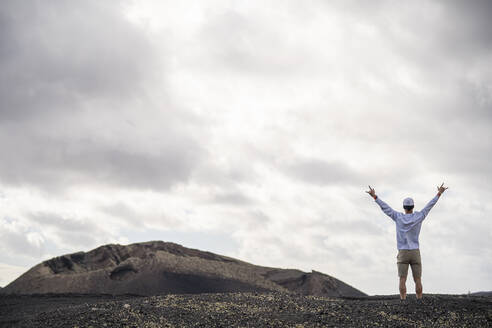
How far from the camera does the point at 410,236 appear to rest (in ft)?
35.8

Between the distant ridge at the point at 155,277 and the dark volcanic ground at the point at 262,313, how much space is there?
34.6 ft

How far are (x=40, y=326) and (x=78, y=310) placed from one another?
1.45 metres

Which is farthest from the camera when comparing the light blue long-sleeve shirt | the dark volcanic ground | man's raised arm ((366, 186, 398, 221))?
man's raised arm ((366, 186, 398, 221))

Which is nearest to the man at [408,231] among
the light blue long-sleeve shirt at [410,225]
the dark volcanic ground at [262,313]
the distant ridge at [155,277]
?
the light blue long-sleeve shirt at [410,225]

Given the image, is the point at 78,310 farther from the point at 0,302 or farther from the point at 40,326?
the point at 0,302

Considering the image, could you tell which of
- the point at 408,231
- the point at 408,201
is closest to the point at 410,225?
the point at 408,231

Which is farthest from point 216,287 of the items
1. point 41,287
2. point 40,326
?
point 40,326

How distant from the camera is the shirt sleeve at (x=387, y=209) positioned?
36.2 feet

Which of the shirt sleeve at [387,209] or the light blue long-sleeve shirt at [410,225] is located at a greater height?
the shirt sleeve at [387,209]

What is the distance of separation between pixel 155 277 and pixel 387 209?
15907mm

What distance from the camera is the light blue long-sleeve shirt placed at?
10.8m

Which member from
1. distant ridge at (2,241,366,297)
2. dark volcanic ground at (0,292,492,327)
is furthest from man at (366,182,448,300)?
distant ridge at (2,241,366,297)

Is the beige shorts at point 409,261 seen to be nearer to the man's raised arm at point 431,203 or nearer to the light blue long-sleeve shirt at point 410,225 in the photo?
the light blue long-sleeve shirt at point 410,225

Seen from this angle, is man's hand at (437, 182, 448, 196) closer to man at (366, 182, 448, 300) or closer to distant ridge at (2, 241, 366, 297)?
man at (366, 182, 448, 300)
